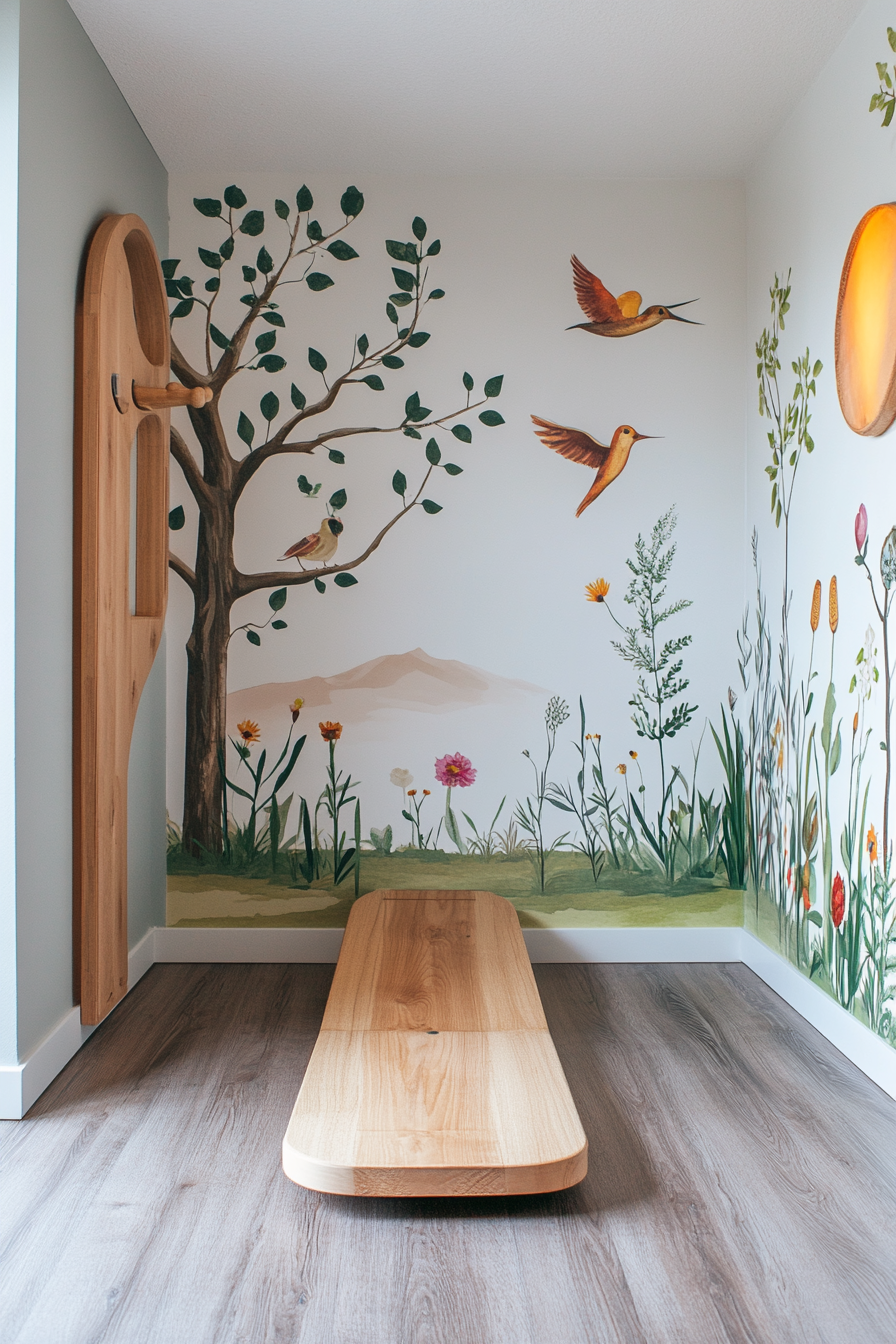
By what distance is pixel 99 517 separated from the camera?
226cm

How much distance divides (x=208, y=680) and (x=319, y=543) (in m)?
0.58

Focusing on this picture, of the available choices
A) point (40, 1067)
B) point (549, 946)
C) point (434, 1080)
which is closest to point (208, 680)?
point (40, 1067)

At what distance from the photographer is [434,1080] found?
188 cm

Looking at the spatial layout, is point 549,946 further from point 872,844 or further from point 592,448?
point 592,448

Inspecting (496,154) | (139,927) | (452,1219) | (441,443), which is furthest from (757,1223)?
(496,154)

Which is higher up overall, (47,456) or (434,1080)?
(47,456)

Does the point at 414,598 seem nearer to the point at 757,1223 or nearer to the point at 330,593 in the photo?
the point at 330,593

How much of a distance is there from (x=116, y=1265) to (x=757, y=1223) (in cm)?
112

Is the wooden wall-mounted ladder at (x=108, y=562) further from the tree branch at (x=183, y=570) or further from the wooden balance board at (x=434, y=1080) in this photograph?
the wooden balance board at (x=434, y=1080)

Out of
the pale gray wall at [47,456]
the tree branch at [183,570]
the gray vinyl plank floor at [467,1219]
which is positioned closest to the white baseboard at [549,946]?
the gray vinyl plank floor at [467,1219]

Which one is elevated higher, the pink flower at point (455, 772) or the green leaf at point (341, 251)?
A: the green leaf at point (341, 251)

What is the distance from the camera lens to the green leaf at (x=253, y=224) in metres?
2.99

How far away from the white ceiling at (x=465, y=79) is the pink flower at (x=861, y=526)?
1193mm

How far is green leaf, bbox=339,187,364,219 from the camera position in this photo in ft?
9.83
